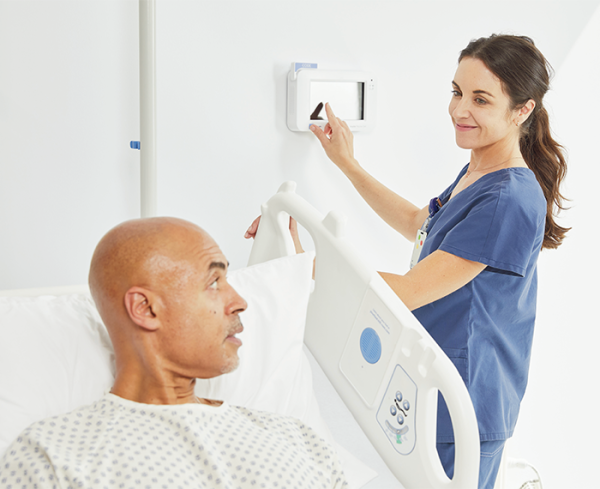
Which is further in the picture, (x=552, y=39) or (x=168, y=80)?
(x=552, y=39)

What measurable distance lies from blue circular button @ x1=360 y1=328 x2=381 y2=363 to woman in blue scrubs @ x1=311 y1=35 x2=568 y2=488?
0.41 ft

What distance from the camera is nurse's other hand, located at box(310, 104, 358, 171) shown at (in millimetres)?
1648

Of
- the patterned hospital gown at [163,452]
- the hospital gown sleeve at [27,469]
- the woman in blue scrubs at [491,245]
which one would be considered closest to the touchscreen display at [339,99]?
the woman in blue scrubs at [491,245]

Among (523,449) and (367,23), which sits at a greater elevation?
(367,23)

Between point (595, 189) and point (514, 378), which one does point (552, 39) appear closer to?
point (595, 189)

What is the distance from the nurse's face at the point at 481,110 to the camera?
1322mm

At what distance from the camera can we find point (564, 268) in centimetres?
225

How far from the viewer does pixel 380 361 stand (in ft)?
3.56

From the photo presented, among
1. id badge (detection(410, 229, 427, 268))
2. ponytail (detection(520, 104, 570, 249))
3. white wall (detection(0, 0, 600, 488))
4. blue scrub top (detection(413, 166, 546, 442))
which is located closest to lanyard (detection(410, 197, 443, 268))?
id badge (detection(410, 229, 427, 268))

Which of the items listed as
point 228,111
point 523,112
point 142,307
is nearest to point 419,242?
point 523,112

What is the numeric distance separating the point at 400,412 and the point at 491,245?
412 millimetres

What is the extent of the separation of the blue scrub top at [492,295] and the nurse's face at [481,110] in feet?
0.34

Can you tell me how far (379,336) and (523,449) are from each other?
1.56 meters

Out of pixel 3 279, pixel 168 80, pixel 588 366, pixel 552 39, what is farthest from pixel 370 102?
pixel 588 366
